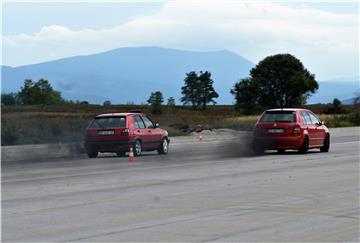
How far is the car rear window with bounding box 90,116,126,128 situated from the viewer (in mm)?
28406

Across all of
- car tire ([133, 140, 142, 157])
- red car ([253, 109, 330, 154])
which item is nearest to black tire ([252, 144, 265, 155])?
red car ([253, 109, 330, 154])

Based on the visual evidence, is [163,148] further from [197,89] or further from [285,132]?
[197,89]

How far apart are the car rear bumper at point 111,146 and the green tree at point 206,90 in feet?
285

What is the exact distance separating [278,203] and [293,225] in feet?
8.21

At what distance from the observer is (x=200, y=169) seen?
72.7 feet

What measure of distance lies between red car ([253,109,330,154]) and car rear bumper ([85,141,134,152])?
420 cm

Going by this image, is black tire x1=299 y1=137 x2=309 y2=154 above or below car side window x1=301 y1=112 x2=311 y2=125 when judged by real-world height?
below

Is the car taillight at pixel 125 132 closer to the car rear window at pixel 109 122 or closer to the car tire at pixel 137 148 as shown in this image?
the car rear window at pixel 109 122

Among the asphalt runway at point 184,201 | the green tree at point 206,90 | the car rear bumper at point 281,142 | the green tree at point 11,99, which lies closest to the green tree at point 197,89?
the green tree at point 206,90

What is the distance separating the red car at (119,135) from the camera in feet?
92.1

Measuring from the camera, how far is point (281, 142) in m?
28.0

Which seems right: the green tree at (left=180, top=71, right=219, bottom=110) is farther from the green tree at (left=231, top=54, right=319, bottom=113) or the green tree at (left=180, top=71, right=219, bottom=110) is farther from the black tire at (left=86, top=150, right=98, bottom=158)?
the black tire at (left=86, top=150, right=98, bottom=158)

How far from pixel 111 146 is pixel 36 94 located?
277 feet

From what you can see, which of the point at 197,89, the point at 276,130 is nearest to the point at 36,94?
the point at 197,89
